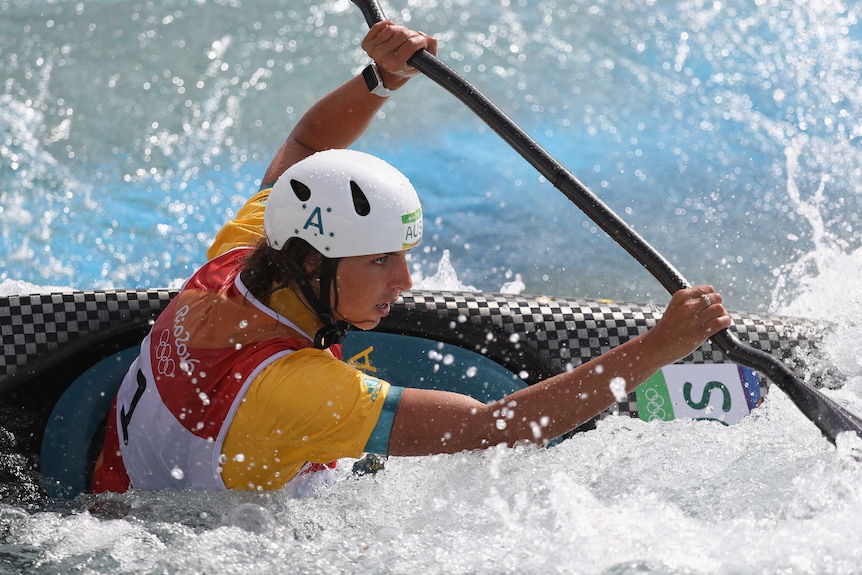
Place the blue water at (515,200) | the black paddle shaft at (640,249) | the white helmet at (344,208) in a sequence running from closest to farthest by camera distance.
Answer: the white helmet at (344,208) < the blue water at (515,200) < the black paddle shaft at (640,249)

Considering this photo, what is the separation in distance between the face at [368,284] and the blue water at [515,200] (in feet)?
1.61

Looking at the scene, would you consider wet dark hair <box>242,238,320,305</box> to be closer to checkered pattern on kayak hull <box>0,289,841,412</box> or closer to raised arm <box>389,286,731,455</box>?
raised arm <box>389,286,731,455</box>

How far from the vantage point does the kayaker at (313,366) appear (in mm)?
2021

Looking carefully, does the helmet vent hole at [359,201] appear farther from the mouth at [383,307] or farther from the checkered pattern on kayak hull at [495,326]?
the checkered pattern on kayak hull at [495,326]

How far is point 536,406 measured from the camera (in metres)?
2.05

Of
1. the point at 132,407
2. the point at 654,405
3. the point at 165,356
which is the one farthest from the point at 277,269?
the point at 654,405

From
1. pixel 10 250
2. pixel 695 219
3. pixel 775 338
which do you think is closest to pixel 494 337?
pixel 775 338

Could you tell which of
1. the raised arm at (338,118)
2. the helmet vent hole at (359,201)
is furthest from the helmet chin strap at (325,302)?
the raised arm at (338,118)

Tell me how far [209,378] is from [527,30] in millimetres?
5459

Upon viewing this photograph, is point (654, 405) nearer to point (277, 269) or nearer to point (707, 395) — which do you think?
point (707, 395)

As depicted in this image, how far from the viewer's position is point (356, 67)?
6621 mm

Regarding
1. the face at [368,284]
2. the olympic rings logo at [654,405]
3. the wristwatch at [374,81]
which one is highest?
the wristwatch at [374,81]

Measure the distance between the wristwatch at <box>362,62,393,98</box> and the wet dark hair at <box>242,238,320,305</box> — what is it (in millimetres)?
818

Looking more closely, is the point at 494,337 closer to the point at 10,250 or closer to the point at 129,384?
the point at 129,384
